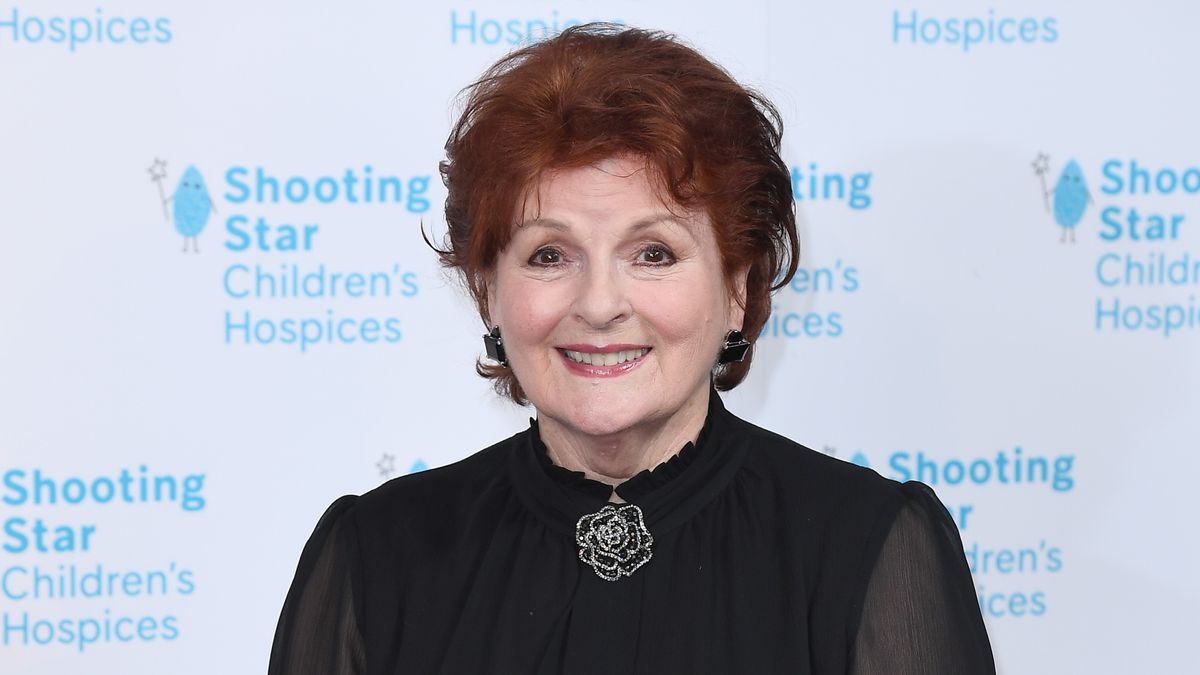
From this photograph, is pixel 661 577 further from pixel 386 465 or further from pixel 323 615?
pixel 386 465

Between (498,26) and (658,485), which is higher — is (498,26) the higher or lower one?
the higher one

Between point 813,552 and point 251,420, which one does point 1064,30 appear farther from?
point 251,420

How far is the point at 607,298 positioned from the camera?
4.49 ft

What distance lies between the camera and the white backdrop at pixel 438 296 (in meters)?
2.14

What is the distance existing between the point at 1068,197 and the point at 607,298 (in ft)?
4.07

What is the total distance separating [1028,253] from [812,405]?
465 millimetres

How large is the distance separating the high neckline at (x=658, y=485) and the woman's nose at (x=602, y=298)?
211mm

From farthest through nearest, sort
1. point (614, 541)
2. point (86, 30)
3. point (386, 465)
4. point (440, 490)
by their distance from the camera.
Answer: point (386, 465) < point (86, 30) < point (440, 490) < point (614, 541)

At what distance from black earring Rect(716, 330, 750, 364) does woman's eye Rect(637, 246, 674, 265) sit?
16 cm

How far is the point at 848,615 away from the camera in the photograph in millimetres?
1383

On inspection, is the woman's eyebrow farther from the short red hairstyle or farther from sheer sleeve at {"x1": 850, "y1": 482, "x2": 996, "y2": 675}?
sheer sleeve at {"x1": 850, "y1": 482, "x2": 996, "y2": 675}

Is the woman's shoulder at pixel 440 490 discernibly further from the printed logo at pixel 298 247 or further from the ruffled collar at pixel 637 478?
the printed logo at pixel 298 247

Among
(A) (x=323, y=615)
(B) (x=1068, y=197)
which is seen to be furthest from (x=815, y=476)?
(B) (x=1068, y=197)

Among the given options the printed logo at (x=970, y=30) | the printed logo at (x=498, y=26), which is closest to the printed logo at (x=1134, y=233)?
the printed logo at (x=970, y=30)
